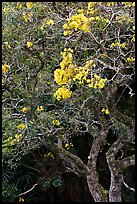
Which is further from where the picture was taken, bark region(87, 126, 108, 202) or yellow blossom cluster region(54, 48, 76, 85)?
bark region(87, 126, 108, 202)

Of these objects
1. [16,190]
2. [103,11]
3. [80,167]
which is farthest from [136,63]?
[16,190]

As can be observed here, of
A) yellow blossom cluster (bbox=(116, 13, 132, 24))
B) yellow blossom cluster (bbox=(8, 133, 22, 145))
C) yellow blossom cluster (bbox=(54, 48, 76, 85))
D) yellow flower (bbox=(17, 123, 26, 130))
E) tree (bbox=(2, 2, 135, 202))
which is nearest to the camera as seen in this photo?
yellow blossom cluster (bbox=(54, 48, 76, 85))

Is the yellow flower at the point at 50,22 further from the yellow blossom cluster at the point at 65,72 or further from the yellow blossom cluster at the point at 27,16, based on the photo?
the yellow blossom cluster at the point at 65,72

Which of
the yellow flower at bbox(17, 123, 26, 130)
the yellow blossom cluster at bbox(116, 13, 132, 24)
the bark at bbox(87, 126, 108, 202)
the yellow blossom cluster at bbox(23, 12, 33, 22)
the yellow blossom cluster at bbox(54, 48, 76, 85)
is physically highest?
the yellow blossom cluster at bbox(23, 12, 33, 22)

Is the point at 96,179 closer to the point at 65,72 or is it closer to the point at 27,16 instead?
the point at 65,72

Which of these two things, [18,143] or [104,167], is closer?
[18,143]

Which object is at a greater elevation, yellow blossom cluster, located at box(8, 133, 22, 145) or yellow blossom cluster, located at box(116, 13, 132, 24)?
yellow blossom cluster, located at box(116, 13, 132, 24)

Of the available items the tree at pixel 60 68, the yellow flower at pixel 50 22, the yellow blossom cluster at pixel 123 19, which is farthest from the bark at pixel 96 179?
the yellow flower at pixel 50 22

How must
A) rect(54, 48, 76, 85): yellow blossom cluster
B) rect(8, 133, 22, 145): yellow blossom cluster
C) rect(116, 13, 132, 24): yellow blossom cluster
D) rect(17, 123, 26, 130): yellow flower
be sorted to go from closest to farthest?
rect(54, 48, 76, 85): yellow blossom cluster < rect(116, 13, 132, 24): yellow blossom cluster < rect(17, 123, 26, 130): yellow flower < rect(8, 133, 22, 145): yellow blossom cluster

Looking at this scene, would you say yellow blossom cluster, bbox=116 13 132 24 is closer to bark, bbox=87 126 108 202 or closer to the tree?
the tree

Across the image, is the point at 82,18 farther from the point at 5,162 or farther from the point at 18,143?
the point at 5,162

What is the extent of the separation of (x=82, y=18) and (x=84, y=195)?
3697 mm

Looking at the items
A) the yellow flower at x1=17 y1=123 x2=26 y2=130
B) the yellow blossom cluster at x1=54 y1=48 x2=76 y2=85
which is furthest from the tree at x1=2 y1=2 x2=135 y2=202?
the yellow blossom cluster at x1=54 y1=48 x2=76 y2=85

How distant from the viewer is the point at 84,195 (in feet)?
18.9
